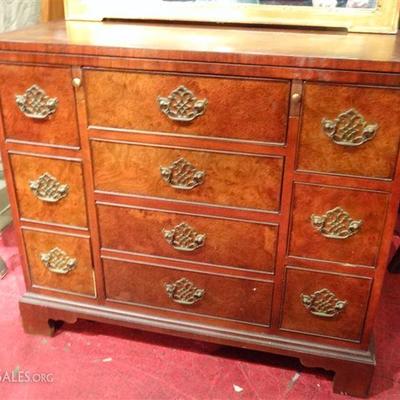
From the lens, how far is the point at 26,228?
4.47 feet

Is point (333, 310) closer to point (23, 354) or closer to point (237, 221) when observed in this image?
point (237, 221)

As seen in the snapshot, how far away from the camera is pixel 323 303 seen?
4.03ft

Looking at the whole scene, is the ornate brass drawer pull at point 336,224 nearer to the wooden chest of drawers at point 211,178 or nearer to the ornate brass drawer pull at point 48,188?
the wooden chest of drawers at point 211,178

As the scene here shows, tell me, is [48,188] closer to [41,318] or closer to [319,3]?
[41,318]

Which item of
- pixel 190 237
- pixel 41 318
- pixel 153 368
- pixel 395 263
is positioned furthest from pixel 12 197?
pixel 395 263

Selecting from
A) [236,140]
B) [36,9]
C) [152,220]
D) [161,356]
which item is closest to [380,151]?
[236,140]

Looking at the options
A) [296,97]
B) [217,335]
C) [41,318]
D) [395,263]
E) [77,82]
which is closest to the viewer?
[296,97]

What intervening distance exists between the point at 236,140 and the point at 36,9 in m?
1.07

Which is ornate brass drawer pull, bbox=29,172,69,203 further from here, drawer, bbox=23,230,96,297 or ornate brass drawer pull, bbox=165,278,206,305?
ornate brass drawer pull, bbox=165,278,206,305

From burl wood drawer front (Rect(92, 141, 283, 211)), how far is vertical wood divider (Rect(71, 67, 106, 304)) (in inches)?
0.8

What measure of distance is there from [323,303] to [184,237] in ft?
1.26

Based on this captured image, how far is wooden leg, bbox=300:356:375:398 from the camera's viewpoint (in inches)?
49.8

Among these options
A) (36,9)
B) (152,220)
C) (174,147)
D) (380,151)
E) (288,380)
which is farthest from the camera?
(36,9)

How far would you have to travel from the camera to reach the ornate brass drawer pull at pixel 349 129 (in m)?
1.02
